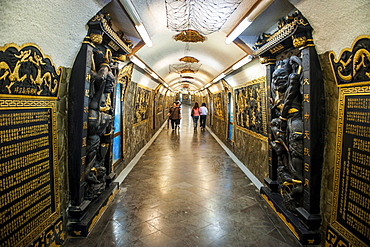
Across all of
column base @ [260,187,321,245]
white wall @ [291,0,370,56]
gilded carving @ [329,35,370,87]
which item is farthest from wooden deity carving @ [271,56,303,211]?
gilded carving @ [329,35,370,87]

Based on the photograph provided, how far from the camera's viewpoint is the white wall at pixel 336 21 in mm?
2202

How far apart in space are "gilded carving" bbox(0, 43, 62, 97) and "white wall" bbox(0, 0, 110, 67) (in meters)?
0.09

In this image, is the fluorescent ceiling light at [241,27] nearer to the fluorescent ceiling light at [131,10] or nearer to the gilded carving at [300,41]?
the gilded carving at [300,41]

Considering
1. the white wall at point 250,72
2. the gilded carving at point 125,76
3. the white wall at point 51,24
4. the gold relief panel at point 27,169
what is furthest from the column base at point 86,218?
the white wall at point 250,72

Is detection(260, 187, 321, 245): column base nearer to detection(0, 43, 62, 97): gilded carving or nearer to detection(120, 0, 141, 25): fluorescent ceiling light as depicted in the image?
detection(0, 43, 62, 97): gilded carving

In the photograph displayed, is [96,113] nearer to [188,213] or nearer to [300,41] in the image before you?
[188,213]

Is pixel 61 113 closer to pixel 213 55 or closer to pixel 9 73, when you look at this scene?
pixel 9 73

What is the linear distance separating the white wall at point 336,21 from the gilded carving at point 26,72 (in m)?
3.55

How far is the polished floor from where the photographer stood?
3.20 meters

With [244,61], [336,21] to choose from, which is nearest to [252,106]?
[244,61]

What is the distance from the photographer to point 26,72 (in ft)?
7.60

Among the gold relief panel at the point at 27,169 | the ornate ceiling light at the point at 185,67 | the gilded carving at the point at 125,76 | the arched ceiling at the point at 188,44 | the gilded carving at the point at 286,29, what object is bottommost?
the gold relief panel at the point at 27,169

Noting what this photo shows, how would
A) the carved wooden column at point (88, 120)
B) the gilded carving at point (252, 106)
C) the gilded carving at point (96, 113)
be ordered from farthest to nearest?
the gilded carving at point (252, 106)
the gilded carving at point (96, 113)
the carved wooden column at point (88, 120)

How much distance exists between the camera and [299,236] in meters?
3.09
